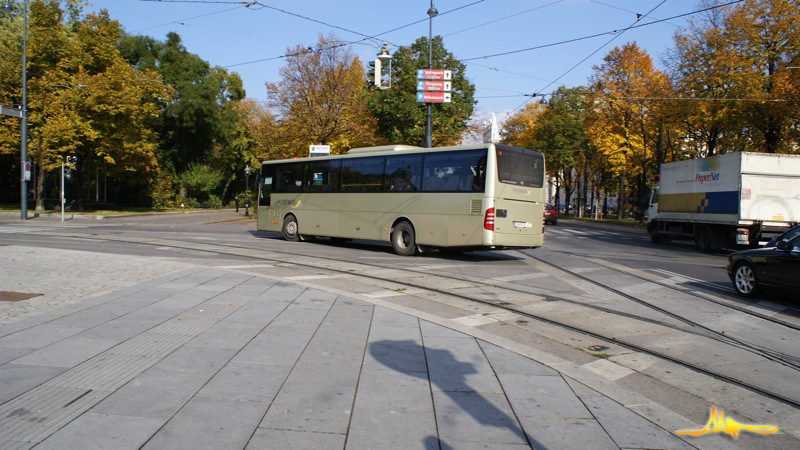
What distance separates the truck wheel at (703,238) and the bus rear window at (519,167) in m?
9.75

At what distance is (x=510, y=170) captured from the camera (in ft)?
49.1

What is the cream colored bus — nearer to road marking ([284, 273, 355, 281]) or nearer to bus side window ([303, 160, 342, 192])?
bus side window ([303, 160, 342, 192])

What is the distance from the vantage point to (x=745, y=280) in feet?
33.9

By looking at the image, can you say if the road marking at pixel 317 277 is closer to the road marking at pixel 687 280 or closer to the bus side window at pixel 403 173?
the bus side window at pixel 403 173

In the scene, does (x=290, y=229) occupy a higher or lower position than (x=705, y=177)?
lower

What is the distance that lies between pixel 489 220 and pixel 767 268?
6264 millimetres

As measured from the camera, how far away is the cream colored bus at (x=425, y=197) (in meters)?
14.8

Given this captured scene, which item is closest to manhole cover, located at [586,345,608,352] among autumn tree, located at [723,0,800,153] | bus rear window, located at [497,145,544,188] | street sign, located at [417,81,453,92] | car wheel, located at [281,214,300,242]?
bus rear window, located at [497,145,544,188]

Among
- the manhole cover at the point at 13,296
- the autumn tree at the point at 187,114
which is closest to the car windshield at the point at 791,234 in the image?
the manhole cover at the point at 13,296

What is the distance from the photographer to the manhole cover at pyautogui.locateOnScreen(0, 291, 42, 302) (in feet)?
25.3

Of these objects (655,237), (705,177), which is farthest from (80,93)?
(705,177)

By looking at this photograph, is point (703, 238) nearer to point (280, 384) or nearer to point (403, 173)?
point (403, 173)

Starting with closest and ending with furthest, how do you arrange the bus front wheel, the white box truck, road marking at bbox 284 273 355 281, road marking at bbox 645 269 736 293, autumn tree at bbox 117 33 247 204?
road marking at bbox 284 273 355 281 < road marking at bbox 645 269 736 293 < the bus front wheel < the white box truck < autumn tree at bbox 117 33 247 204

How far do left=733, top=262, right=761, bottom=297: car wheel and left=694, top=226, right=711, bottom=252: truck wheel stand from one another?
12.2 meters
